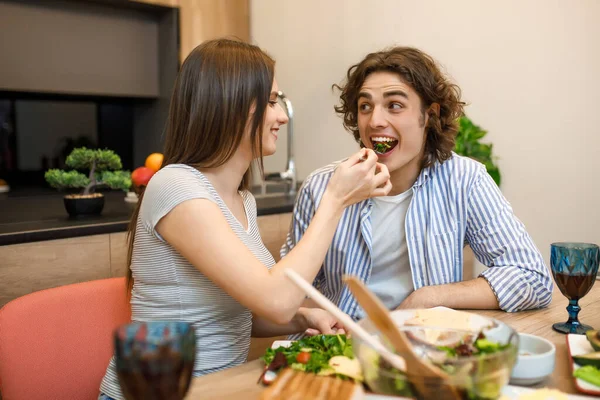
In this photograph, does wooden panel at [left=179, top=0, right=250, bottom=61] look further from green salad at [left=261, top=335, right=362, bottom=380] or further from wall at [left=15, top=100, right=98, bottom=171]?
green salad at [left=261, top=335, right=362, bottom=380]

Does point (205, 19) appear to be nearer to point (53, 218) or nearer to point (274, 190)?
point (274, 190)

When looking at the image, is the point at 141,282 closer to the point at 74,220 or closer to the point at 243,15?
the point at 74,220

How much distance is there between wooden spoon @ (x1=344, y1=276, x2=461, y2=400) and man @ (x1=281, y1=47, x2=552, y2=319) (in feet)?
2.75

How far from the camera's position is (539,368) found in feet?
2.68

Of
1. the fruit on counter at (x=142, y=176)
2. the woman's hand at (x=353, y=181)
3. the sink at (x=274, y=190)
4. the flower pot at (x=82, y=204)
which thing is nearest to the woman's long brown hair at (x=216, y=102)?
the woman's hand at (x=353, y=181)

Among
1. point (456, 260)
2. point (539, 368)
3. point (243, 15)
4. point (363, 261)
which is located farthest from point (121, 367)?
point (243, 15)

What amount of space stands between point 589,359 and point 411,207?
798mm

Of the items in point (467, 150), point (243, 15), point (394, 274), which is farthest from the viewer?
point (243, 15)

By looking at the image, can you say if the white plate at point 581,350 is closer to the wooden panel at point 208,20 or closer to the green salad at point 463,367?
the green salad at point 463,367

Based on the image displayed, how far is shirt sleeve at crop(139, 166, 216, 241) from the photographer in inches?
42.3

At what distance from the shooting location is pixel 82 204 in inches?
86.2

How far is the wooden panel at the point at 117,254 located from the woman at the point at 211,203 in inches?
33.1

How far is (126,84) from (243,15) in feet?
2.85

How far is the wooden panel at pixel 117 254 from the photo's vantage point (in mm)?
2092
